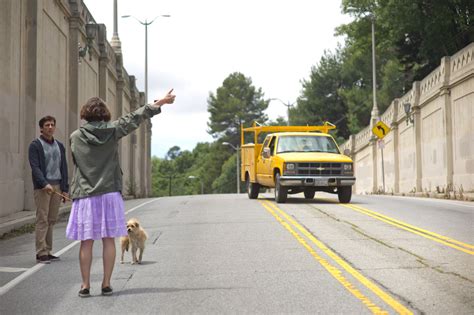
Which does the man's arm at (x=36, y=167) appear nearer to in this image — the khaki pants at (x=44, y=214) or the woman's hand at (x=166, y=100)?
the khaki pants at (x=44, y=214)

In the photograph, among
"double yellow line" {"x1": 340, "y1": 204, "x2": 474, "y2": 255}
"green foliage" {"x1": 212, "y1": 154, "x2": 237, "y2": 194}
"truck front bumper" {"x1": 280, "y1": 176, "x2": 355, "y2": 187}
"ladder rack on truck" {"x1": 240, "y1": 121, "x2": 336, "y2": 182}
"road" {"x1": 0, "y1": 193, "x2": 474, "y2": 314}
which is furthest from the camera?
"green foliage" {"x1": 212, "y1": 154, "x2": 237, "y2": 194}

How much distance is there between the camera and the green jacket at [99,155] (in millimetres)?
6715

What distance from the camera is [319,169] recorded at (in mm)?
18562

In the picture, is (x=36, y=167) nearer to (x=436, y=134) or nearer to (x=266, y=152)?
(x=266, y=152)

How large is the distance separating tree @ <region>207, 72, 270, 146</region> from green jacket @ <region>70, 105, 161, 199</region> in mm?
93584

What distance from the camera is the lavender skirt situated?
663 centimetres

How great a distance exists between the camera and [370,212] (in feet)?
51.7

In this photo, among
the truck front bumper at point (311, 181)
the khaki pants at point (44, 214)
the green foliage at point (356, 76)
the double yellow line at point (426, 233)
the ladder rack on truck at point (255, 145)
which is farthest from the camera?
the green foliage at point (356, 76)

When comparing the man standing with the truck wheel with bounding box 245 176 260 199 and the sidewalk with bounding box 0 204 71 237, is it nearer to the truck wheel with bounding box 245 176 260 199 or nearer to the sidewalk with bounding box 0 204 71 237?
the sidewalk with bounding box 0 204 71 237

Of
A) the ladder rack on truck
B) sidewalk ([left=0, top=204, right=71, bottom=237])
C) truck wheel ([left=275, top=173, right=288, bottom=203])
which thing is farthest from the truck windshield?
sidewalk ([left=0, top=204, right=71, bottom=237])

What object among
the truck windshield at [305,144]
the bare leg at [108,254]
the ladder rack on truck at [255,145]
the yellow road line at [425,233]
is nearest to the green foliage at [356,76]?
the ladder rack on truck at [255,145]

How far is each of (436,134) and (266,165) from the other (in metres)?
10.6

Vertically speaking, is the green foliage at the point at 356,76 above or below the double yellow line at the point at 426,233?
above

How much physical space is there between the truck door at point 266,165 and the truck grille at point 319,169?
1.40m
